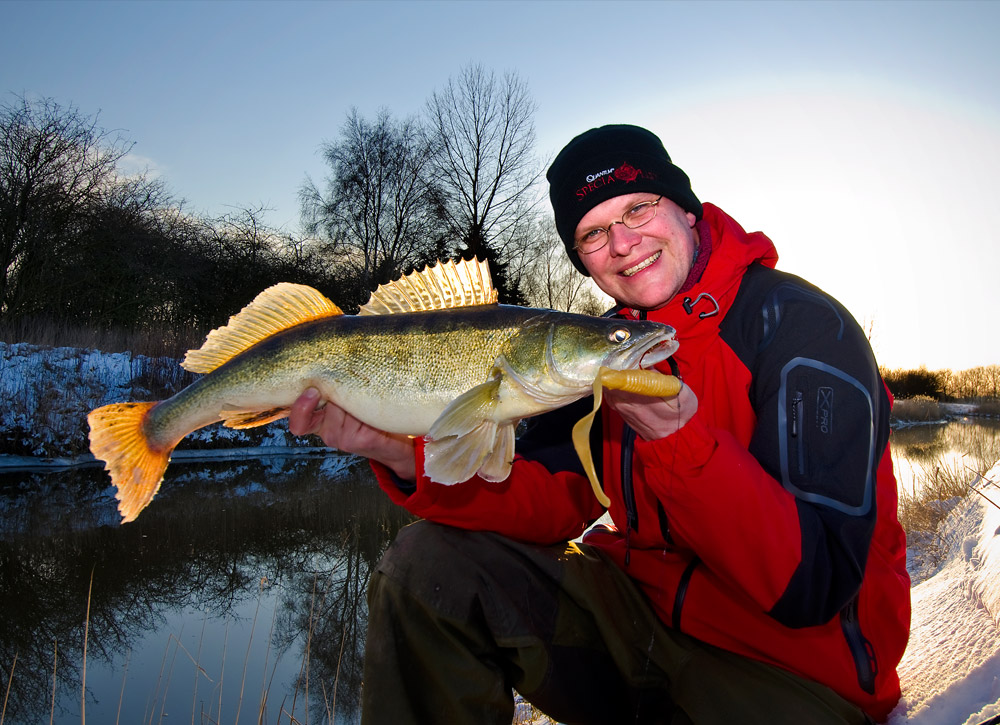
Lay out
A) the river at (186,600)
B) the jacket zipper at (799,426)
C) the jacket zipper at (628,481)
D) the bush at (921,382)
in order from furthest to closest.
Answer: the bush at (921,382), the river at (186,600), the jacket zipper at (628,481), the jacket zipper at (799,426)

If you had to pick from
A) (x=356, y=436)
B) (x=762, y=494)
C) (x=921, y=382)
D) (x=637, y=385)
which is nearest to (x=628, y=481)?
(x=762, y=494)

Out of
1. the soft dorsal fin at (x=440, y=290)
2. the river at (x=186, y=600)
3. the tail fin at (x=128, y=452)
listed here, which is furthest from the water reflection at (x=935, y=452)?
the tail fin at (x=128, y=452)

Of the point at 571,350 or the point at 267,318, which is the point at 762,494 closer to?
the point at 571,350

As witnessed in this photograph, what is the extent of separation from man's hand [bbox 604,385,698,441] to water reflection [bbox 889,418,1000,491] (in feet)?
22.3

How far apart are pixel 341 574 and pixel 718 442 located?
15.8ft

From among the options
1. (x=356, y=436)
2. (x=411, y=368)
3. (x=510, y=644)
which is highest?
(x=411, y=368)

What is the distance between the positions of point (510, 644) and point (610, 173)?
1804mm

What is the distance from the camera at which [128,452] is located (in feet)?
8.23

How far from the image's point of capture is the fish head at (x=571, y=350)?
1.96 m

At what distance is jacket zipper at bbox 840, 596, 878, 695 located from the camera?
6.11 ft

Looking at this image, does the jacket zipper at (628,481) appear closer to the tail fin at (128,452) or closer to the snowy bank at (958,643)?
the snowy bank at (958,643)

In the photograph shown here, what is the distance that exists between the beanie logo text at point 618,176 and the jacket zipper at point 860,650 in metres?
1.66

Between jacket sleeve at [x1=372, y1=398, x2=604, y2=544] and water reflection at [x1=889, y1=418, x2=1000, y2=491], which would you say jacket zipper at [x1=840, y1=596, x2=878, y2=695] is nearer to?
jacket sleeve at [x1=372, y1=398, x2=604, y2=544]

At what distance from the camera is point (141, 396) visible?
10.4 metres
